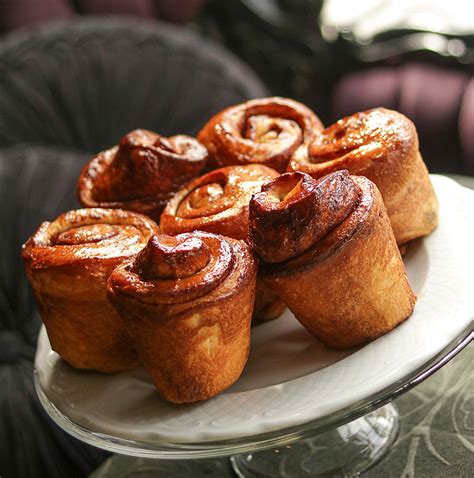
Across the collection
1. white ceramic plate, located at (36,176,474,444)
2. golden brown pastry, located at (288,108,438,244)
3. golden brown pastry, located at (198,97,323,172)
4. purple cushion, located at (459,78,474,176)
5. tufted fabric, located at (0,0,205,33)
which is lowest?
purple cushion, located at (459,78,474,176)

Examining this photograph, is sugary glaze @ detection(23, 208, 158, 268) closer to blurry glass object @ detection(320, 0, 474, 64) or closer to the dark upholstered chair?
the dark upholstered chair

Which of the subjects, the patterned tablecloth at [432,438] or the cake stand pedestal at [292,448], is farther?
the patterned tablecloth at [432,438]

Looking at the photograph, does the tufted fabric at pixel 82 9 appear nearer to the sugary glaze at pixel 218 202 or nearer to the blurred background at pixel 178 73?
the blurred background at pixel 178 73

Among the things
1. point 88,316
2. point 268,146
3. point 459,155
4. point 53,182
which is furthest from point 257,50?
point 88,316

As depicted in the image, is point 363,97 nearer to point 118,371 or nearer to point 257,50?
point 257,50

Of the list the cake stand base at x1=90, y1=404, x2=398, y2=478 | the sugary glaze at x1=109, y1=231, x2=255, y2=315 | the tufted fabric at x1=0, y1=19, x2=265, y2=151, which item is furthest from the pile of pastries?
the tufted fabric at x1=0, y1=19, x2=265, y2=151

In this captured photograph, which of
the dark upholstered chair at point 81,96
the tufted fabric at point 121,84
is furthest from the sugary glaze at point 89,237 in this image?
the tufted fabric at point 121,84
